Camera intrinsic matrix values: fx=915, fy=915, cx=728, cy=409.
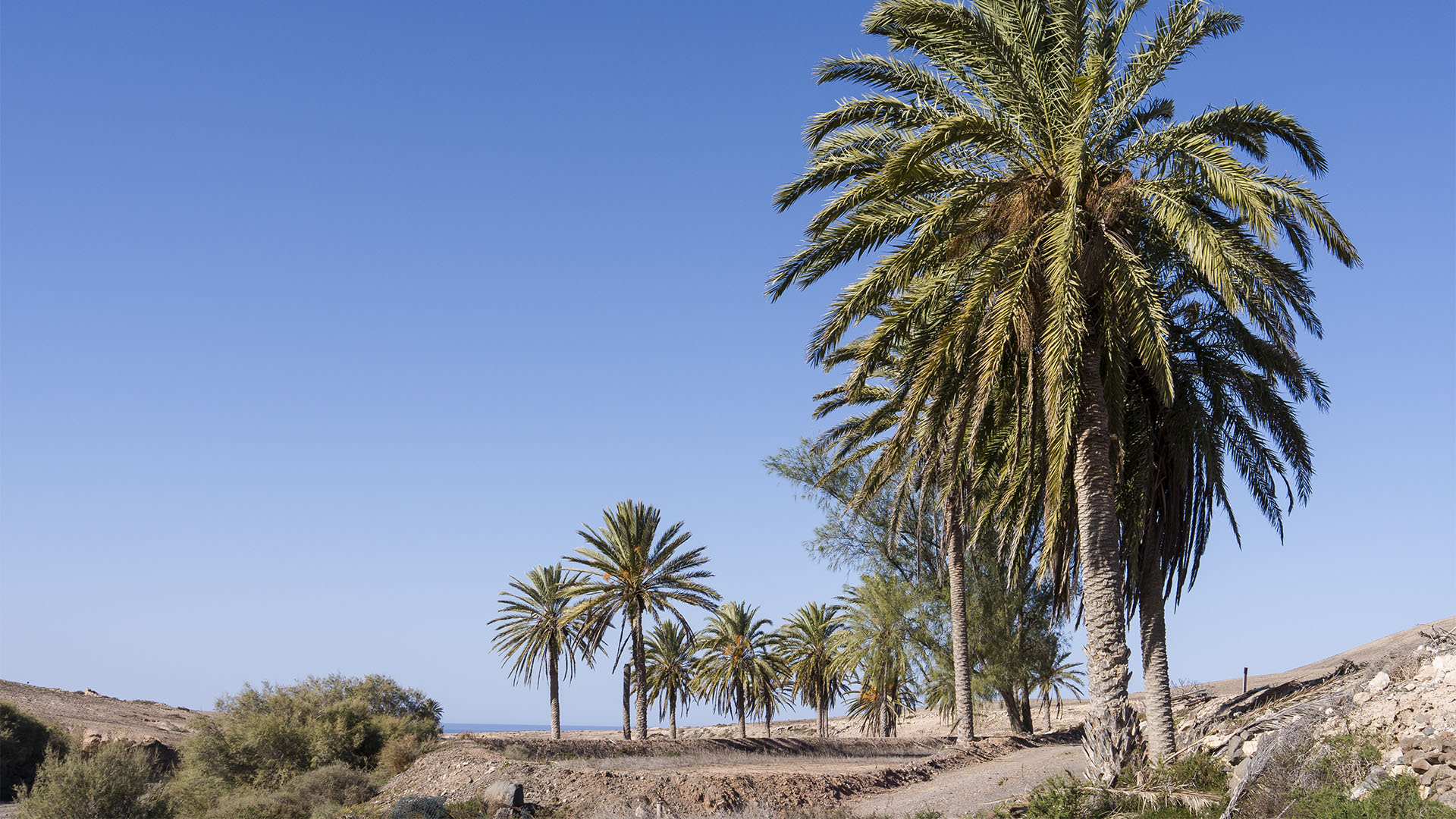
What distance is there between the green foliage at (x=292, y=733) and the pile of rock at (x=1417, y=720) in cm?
2434

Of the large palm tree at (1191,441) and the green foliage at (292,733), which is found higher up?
the large palm tree at (1191,441)

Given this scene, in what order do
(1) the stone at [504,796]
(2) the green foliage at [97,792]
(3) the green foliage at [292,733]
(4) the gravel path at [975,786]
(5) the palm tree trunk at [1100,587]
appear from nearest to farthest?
(5) the palm tree trunk at [1100,587] < (4) the gravel path at [975,786] < (2) the green foliage at [97,792] < (1) the stone at [504,796] < (3) the green foliage at [292,733]

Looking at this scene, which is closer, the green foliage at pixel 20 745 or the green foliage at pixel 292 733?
the green foliage at pixel 292 733

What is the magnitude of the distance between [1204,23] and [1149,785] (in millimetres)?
10068

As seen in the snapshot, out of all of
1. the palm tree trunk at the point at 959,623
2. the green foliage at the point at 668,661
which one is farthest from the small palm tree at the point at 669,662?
the palm tree trunk at the point at 959,623

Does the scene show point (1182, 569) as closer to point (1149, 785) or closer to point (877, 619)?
point (1149, 785)

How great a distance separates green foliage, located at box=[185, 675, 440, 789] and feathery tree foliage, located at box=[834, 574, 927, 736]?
14824 mm

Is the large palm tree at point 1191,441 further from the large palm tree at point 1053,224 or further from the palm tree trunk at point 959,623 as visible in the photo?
the palm tree trunk at point 959,623

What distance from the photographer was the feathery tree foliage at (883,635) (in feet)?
103

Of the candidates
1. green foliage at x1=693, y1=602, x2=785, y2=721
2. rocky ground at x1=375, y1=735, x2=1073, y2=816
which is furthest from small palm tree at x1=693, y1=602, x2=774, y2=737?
rocky ground at x1=375, y1=735, x2=1073, y2=816

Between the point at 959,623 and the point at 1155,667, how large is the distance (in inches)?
478

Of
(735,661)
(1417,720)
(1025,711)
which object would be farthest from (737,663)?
(1417,720)

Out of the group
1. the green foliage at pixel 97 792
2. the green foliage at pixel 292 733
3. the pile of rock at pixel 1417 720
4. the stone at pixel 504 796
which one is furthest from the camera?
the green foliage at pixel 292 733

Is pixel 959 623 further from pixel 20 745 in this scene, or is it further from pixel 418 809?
pixel 20 745
